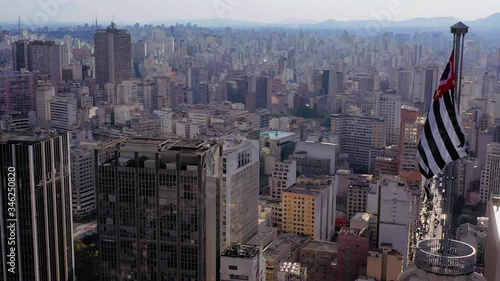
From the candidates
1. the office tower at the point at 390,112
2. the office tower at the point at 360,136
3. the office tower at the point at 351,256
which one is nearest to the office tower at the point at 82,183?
the office tower at the point at 351,256

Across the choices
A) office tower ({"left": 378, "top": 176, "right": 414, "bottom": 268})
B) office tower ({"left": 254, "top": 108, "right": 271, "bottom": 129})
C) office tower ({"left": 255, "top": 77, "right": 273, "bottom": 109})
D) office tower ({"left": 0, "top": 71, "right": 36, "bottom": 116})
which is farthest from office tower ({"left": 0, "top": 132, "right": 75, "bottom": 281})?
office tower ({"left": 255, "top": 77, "right": 273, "bottom": 109})

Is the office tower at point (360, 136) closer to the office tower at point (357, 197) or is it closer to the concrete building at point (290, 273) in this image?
the office tower at point (357, 197)

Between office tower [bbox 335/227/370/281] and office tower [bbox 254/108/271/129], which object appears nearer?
office tower [bbox 335/227/370/281]

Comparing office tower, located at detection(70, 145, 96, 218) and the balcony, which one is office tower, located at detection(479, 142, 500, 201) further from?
the balcony

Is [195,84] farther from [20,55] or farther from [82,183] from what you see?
[82,183]

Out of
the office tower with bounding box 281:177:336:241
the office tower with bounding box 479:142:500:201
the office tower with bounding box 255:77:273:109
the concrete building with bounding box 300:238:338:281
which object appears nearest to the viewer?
the concrete building with bounding box 300:238:338:281

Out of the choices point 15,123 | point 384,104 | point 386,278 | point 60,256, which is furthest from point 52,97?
point 386,278

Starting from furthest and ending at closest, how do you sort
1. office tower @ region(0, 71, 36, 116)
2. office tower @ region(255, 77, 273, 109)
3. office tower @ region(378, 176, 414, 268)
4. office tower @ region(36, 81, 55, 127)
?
office tower @ region(255, 77, 273, 109) → office tower @ region(0, 71, 36, 116) → office tower @ region(36, 81, 55, 127) → office tower @ region(378, 176, 414, 268)

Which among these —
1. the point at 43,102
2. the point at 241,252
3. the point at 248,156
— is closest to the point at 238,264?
the point at 241,252
